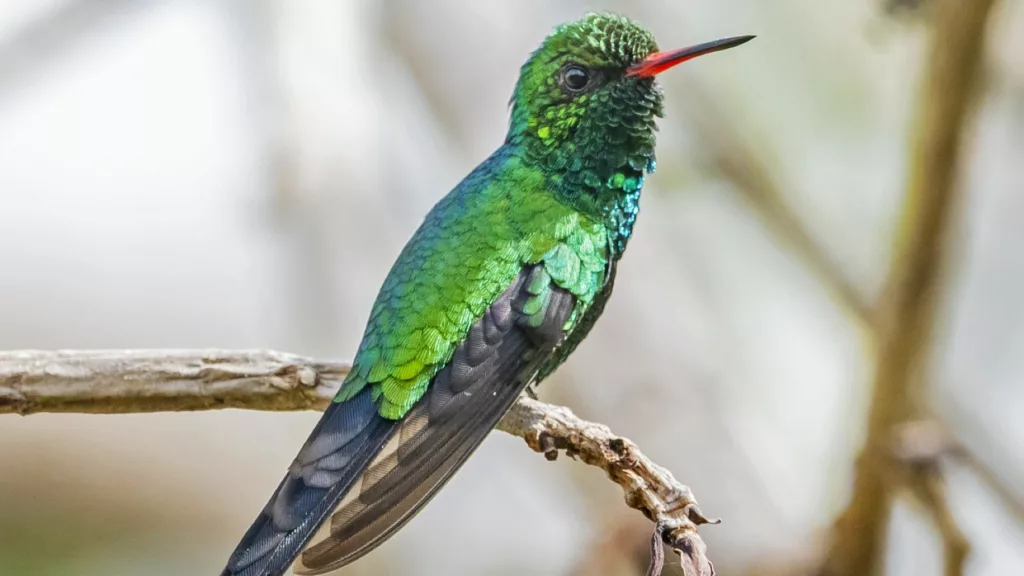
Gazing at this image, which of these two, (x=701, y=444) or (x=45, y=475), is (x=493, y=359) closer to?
(x=701, y=444)

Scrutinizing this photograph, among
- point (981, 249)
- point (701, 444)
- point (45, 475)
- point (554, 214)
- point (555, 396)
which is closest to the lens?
point (554, 214)

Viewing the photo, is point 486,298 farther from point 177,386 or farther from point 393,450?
point 177,386

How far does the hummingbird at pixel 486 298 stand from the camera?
211cm

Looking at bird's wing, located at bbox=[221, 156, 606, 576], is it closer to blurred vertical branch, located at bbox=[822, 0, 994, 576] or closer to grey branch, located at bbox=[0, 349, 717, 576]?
grey branch, located at bbox=[0, 349, 717, 576]

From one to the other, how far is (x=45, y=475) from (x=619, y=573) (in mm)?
2585

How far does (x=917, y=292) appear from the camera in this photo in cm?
302

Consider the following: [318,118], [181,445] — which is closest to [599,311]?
[318,118]

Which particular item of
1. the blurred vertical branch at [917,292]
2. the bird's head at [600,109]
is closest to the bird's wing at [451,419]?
the bird's head at [600,109]

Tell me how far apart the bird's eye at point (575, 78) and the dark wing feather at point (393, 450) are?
0.52 metres

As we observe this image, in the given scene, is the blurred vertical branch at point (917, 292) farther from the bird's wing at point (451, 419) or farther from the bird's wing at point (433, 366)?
the bird's wing at point (451, 419)

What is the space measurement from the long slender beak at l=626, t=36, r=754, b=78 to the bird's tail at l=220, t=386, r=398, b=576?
1.06 meters

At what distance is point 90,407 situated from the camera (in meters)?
2.42

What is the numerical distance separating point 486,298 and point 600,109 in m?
0.58

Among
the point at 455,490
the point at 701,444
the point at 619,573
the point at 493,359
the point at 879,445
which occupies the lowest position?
the point at 455,490
